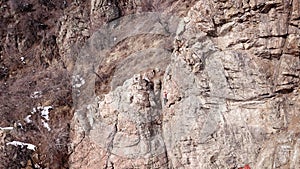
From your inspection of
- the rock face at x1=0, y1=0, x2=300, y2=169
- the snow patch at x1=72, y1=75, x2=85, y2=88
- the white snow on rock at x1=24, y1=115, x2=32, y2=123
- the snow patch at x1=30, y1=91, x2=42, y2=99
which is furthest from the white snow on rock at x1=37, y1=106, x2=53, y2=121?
the snow patch at x1=72, y1=75, x2=85, y2=88

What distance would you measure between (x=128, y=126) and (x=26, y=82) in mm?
7303

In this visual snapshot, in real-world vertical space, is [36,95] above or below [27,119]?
above

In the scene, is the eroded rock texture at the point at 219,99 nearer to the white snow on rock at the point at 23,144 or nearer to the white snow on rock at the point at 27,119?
the white snow on rock at the point at 23,144

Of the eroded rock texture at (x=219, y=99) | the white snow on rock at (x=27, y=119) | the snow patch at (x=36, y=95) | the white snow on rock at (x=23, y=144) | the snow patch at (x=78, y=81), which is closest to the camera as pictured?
the eroded rock texture at (x=219, y=99)

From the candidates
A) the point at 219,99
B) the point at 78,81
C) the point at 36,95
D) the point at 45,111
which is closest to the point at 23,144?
the point at 45,111

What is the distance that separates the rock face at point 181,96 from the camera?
6797mm

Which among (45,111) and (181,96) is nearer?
(181,96)

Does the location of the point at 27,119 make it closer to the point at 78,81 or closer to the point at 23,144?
the point at 23,144

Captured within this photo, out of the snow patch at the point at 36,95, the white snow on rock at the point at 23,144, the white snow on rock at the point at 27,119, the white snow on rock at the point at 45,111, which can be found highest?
the snow patch at the point at 36,95

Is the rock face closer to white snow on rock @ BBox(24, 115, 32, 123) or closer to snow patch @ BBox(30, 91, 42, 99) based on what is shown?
snow patch @ BBox(30, 91, 42, 99)

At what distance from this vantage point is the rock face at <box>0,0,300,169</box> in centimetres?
680

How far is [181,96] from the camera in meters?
7.90

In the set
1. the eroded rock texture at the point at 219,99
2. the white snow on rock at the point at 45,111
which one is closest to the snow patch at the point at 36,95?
the white snow on rock at the point at 45,111

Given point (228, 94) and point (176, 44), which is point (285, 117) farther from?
point (176, 44)
